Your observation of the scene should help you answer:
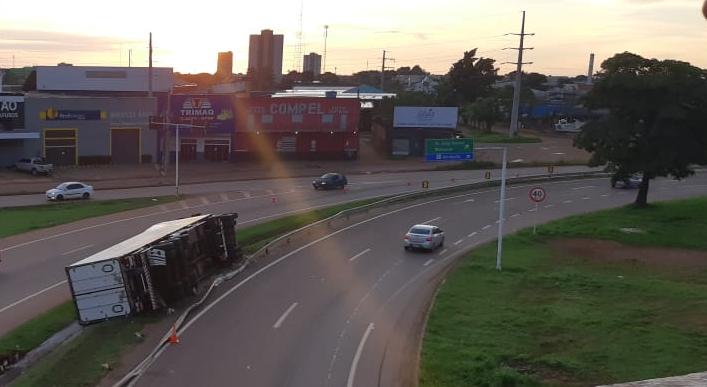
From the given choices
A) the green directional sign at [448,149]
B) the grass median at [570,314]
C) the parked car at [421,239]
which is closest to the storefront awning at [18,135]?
the parked car at [421,239]

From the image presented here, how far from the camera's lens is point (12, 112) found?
209 ft

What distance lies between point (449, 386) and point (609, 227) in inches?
1156

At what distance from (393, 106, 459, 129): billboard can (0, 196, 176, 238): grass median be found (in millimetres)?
35778

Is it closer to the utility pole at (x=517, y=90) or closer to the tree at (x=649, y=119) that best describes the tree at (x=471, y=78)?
the utility pole at (x=517, y=90)

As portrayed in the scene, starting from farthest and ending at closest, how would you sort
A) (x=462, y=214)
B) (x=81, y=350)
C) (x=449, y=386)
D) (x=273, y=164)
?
(x=273, y=164)
(x=462, y=214)
(x=81, y=350)
(x=449, y=386)

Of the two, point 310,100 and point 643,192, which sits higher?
point 310,100

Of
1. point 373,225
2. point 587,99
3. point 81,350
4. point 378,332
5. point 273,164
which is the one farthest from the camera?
point 273,164

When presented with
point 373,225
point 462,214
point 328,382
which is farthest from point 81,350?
point 462,214

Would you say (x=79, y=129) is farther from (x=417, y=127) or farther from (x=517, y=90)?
(x=517, y=90)

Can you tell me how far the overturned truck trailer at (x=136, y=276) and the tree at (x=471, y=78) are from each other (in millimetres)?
116673

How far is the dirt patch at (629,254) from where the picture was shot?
34.9 metres

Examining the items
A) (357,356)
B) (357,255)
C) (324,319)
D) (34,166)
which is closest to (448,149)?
(357,255)

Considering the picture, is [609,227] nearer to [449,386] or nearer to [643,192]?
[643,192]

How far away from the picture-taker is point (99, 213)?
44.9 m
